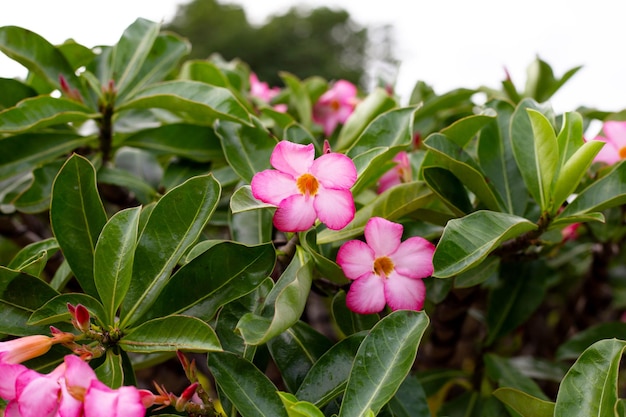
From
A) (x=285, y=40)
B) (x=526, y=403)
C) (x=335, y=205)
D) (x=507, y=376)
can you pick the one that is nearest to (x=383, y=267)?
(x=335, y=205)

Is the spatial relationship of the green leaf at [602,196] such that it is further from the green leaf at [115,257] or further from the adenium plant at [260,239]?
the green leaf at [115,257]

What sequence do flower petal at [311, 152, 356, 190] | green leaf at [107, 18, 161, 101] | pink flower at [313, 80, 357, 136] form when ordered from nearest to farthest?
flower petal at [311, 152, 356, 190] < green leaf at [107, 18, 161, 101] < pink flower at [313, 80, 357, 136]

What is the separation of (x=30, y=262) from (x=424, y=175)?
442 millimetres

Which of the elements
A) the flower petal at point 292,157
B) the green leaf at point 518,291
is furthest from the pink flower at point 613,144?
the flower petal at point 292,157

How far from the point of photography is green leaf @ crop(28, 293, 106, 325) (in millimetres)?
621

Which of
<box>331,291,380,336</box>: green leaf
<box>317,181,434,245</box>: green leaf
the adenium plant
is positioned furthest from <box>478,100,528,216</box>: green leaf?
<box>331,291,380,336</box>: green leaf

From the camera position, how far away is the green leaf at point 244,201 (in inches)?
24.1

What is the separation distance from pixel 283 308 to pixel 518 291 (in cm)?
61

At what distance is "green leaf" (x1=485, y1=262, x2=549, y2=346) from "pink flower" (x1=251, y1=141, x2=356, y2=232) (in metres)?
0.50

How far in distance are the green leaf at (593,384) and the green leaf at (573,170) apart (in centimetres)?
19

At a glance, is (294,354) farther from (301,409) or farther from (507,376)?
(507,376)

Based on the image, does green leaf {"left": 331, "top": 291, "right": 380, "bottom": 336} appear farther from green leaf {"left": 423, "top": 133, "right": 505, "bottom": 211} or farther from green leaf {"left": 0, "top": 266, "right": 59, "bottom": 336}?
green leaf {"left": 0, "top": 266, "right": 59, "bottom": 336}

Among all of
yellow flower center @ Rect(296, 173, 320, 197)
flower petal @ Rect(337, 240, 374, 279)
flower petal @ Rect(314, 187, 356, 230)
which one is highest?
yellow flower center @ Rect(296, 173, 320, 197)

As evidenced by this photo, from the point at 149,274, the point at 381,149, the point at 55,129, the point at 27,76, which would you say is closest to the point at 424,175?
the point at 381,149
